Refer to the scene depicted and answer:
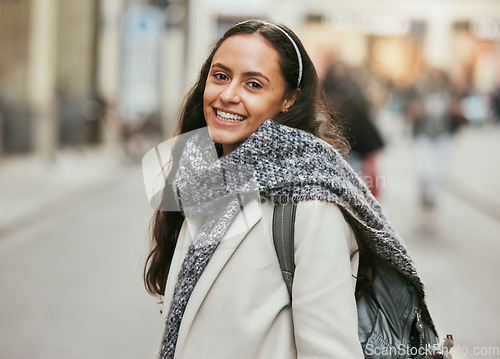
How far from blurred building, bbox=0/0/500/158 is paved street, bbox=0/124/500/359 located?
96.1 inches

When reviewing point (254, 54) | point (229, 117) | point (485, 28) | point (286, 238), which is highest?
point (485, 28)

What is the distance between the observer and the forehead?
174 centimetres

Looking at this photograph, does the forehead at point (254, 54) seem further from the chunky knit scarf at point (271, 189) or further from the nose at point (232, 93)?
the chunky knit scarf at point (271, 189)

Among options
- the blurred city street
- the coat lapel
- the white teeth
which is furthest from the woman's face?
the blurred city street

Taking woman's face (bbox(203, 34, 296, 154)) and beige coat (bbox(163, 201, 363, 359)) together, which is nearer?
beige coat (bbox(163, 201, 363, 359))

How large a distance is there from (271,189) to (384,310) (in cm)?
43

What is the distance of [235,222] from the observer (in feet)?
5.49

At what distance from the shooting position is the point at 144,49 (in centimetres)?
1830

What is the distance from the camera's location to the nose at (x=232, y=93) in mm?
1750

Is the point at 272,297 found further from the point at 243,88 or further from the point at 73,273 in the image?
the point at 73,273

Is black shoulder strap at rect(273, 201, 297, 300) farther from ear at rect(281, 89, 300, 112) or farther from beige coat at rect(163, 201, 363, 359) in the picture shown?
ear at rect(281, 89, 300, 112)

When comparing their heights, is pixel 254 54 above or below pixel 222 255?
above

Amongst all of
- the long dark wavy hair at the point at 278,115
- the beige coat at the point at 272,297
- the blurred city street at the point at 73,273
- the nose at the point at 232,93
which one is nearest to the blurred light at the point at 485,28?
the blurred city street at the point at 73,273

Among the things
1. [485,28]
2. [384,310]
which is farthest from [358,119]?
[485,28]
